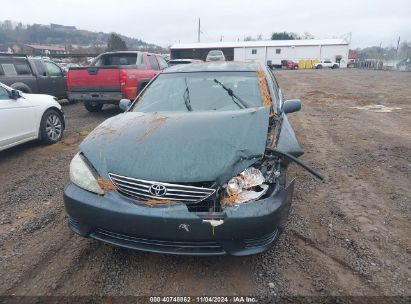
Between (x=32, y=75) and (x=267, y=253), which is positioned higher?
(x=32, y=75)

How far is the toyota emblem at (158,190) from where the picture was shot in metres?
2.52

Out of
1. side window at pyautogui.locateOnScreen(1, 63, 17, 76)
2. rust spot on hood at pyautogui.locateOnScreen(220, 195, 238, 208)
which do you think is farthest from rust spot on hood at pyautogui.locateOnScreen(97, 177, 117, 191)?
side window at pyautogui.locateOnScreen(1, 63, 17, 76)

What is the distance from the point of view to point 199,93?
4.19 meters

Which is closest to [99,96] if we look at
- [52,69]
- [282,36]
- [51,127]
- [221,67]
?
[51,127]

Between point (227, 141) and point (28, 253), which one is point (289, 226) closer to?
point (227, 141)

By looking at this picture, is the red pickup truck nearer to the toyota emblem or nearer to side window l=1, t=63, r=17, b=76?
side window l=1, t=63, r=17, b=76

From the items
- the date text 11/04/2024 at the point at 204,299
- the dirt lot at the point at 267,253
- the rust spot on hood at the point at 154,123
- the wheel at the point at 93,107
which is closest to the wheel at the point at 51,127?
the dirt lot at the point at 267,253

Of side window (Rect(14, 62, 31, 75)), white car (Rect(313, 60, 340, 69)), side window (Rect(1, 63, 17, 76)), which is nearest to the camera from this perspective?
side window (Rect(1, 63, 17, 76))

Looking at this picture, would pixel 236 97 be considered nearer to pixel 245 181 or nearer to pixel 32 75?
pixel 245 181

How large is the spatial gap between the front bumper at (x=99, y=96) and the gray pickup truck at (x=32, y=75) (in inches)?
67.4

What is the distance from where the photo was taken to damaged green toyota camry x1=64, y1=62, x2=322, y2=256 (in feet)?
8.01

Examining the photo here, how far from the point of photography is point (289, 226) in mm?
3414

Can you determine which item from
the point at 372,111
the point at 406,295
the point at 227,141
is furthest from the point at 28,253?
the point at 372,111

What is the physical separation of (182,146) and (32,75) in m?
9.16
